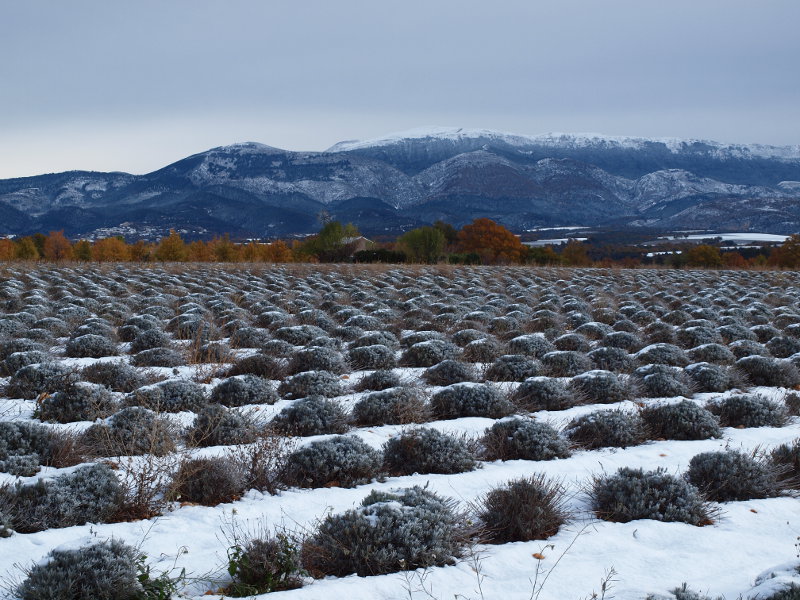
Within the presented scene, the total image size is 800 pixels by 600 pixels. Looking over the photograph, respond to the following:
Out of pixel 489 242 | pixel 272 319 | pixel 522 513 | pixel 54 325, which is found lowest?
pixel 522 513

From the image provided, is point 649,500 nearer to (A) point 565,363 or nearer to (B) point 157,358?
(A) point 565,363

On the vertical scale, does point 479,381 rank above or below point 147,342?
below

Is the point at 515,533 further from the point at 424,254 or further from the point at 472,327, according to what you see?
the point at 424,254

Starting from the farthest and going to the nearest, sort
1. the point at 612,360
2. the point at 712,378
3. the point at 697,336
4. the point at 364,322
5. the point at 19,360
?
the point at 364,322 < the point at 697,336 < the point at 612,360 < the point at 712,378 < the point at 19,360

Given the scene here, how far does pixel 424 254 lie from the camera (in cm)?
5425

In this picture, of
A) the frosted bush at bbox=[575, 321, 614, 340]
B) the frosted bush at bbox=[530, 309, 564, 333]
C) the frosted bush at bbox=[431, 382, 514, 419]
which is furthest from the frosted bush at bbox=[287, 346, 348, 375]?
the frosted bush at bbox=[575, 321, 614, 340]

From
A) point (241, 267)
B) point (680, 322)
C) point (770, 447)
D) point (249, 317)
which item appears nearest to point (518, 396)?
point (770, 447)

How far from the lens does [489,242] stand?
230ft

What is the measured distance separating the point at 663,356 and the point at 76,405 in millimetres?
9172

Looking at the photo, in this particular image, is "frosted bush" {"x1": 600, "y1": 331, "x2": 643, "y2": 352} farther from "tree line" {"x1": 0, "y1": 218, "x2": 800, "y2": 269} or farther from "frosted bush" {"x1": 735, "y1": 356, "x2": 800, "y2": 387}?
"tree line" {"x1": 0, "y1": 218, "x2": 800, "y2": 269}

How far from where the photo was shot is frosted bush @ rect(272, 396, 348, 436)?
6.79m

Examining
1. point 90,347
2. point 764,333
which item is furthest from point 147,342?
point 764,333

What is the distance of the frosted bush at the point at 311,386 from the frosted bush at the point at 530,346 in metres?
3.95

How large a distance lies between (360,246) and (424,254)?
8916mm
